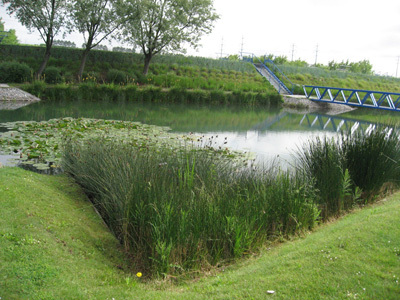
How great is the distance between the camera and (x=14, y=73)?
19406 mm

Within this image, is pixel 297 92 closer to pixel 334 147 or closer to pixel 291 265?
pixel 334 147

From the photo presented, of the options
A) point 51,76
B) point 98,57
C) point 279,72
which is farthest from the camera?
point 279,72

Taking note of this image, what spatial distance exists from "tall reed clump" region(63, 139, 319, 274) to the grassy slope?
240mm

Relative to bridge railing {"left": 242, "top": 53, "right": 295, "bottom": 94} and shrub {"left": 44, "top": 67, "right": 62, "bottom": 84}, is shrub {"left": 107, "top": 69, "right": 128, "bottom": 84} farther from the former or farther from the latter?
bridge railing {"left": 242, "top": 53, "right": 295, "bottom": 94}

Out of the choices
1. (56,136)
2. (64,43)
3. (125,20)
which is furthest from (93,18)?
(56,136)

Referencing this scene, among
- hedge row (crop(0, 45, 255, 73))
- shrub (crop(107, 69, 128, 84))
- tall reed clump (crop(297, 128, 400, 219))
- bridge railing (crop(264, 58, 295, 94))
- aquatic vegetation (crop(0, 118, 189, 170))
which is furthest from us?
bridge railing (crop(264, 58, 295, 94))

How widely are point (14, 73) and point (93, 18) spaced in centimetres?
541

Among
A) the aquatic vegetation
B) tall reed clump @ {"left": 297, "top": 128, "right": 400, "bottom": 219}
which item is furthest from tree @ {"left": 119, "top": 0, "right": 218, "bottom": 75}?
tall reed clump @ {"left": 297, "top": 128, "right": 400, "bottom": 219}

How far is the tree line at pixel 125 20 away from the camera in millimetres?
20453

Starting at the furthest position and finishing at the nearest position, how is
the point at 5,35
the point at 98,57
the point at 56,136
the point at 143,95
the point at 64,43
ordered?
the point at 64,43 < the point at 98,57 < the point at 5,35 < the point at 143,95 < the point at 56,136

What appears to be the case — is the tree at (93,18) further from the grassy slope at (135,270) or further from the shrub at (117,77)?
the grassy slope at (135,270)

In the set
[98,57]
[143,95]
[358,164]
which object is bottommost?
[358,164]

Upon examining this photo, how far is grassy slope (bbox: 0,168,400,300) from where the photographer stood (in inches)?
107

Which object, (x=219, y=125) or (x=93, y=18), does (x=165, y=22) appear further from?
(x=219, y=125)
